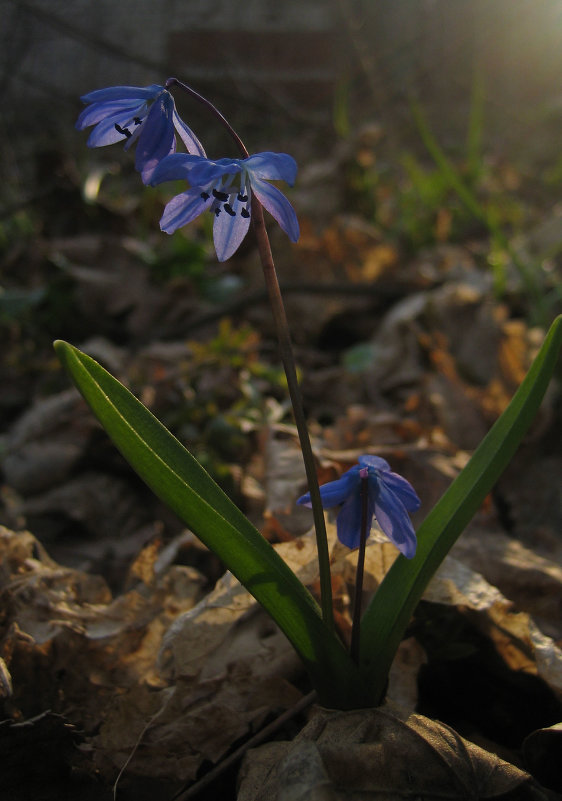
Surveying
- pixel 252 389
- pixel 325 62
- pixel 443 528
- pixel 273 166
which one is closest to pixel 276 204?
pixel 273 166

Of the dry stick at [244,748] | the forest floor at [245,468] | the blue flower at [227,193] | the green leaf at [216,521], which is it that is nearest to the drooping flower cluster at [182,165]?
the blue flower at [227,193]

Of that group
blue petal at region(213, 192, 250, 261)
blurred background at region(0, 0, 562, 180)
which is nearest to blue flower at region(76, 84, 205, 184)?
blue petal at region(213, 192, 250, 261)

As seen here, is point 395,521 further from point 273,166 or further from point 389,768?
point 273,166

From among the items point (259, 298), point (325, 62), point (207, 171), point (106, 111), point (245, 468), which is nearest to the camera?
point (207, 171)

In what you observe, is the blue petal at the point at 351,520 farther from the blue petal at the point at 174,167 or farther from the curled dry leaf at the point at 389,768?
the blue petal at the point at 174,167

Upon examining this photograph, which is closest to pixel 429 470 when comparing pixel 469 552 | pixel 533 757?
pixel 469 552

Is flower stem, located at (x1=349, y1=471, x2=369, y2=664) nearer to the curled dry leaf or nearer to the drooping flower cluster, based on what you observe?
the curled dry leaf
